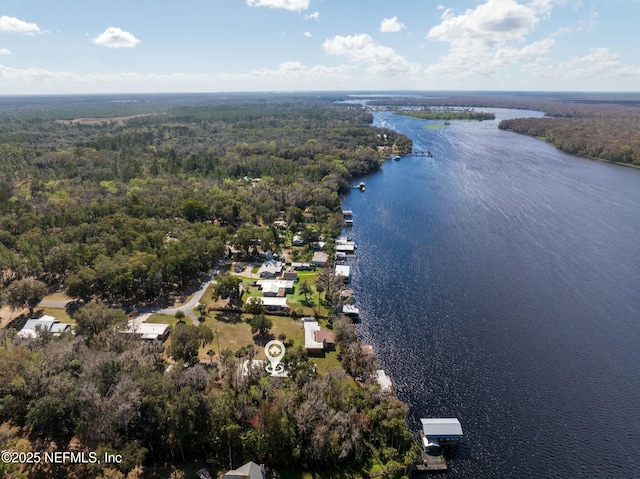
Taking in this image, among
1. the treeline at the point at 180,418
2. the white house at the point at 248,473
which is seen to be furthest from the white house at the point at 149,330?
the white house at the point at 248,473

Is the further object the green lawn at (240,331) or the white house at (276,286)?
the white house at (276,286)

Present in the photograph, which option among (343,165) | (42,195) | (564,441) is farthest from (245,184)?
(564,441)

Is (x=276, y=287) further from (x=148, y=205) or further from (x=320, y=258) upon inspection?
(x=148, y=205)

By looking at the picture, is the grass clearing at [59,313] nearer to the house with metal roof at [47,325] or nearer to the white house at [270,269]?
the house with metal roof at [47,325]

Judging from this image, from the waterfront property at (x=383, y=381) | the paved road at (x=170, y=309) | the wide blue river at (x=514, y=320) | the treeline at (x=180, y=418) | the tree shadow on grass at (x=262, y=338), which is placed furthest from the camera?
the paved road at (x=170, y=309)

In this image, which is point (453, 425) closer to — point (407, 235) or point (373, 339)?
point (373, 339)

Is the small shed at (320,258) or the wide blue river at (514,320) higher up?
the small shed at (320,258)

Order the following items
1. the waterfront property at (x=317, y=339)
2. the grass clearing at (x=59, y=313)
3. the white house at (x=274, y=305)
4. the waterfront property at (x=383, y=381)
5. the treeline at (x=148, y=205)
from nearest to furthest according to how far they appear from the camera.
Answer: the waterfront property at (x=383, y=381) → the waterfront property at (x=317, y=339) → the grass clearing at (x=59, y=313) → the white house at (x=274, y=305) → the treeline at (x=148, y=205)

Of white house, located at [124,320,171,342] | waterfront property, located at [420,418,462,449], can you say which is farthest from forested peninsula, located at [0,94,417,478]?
waterfront property, located at [420,418,462,449]
